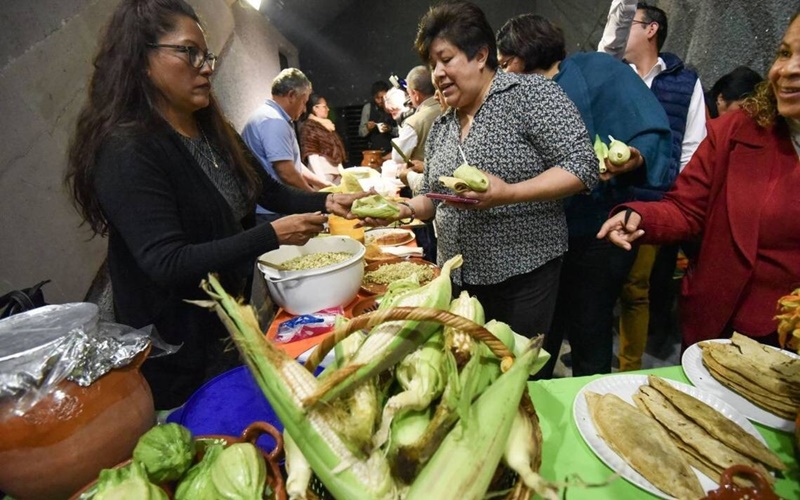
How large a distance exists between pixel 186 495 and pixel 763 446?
4.78 ft

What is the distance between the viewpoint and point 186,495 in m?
0.82

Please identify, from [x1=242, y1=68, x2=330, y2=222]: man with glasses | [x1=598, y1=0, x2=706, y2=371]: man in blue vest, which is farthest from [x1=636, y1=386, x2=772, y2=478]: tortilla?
[x1=242, y1=68, x2=330, y2=222]: man with glasses

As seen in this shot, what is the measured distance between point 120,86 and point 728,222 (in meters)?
2.61

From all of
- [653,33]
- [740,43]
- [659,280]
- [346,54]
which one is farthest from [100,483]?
[346,54]

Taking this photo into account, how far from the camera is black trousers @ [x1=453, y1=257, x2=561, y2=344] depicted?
2.11 metres

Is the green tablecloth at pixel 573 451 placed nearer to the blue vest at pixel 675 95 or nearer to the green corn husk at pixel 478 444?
the green corn husk at pixel 478 444

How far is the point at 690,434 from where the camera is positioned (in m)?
1.04

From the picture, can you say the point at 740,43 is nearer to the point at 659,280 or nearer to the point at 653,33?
the point at 653,33

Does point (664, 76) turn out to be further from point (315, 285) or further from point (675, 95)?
point (315, 285)

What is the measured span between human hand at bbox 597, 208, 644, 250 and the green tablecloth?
0.62 m

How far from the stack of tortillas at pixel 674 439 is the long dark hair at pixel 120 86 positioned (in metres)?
1.99

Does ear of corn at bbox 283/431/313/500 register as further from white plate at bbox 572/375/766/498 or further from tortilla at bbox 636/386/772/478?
tortilla at bbox 636/386/772/478

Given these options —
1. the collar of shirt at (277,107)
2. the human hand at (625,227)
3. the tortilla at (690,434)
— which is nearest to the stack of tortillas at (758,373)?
the tortilla at (690,434)

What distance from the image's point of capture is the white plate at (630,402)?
953 millimetres
